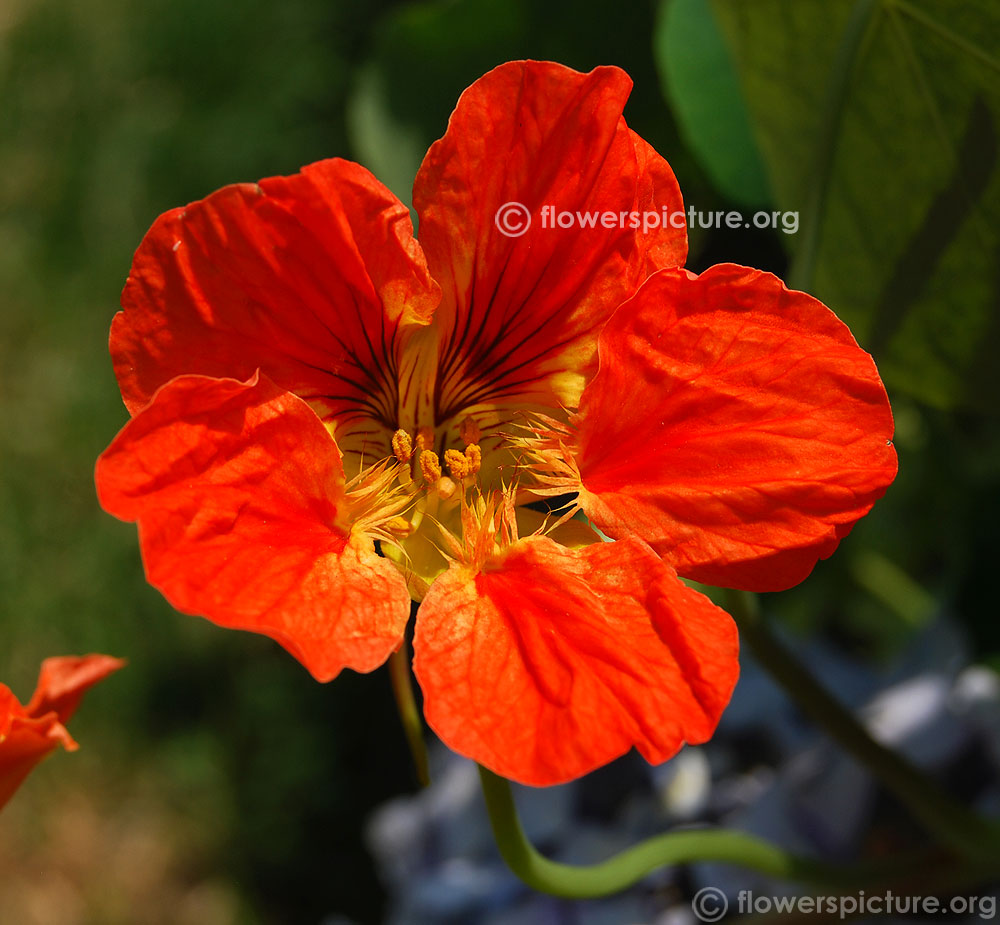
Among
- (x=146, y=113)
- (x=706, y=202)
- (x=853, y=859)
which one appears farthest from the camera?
(x=146, y=113)

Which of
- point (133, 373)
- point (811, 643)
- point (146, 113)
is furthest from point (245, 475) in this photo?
point (146, 113)

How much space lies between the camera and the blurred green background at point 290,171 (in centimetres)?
87

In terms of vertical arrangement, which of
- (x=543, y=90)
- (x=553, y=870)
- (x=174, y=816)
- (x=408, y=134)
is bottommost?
(x=174, y=816)

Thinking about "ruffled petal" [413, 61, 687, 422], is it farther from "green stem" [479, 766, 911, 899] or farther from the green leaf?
the green leaf

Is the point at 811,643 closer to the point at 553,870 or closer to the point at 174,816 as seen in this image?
the point at 553,870

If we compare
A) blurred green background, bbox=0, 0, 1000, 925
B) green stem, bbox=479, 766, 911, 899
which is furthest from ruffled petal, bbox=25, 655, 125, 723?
blurred green background, bbox=0, 0, 1000, 925

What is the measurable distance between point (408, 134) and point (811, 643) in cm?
71

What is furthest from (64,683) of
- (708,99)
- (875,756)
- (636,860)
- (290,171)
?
(290,171)

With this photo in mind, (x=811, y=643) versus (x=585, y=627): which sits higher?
(x=585, y=627)

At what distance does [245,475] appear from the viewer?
A: 620 millimetres

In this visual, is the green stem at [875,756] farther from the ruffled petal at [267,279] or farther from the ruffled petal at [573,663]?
the ruffled petal at [267,279]

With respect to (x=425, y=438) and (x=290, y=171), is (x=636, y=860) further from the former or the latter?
(x=290, y=171)

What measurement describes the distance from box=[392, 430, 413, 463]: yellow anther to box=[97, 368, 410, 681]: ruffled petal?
9 centimetres

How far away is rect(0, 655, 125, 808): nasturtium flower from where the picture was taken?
0.62 metres
